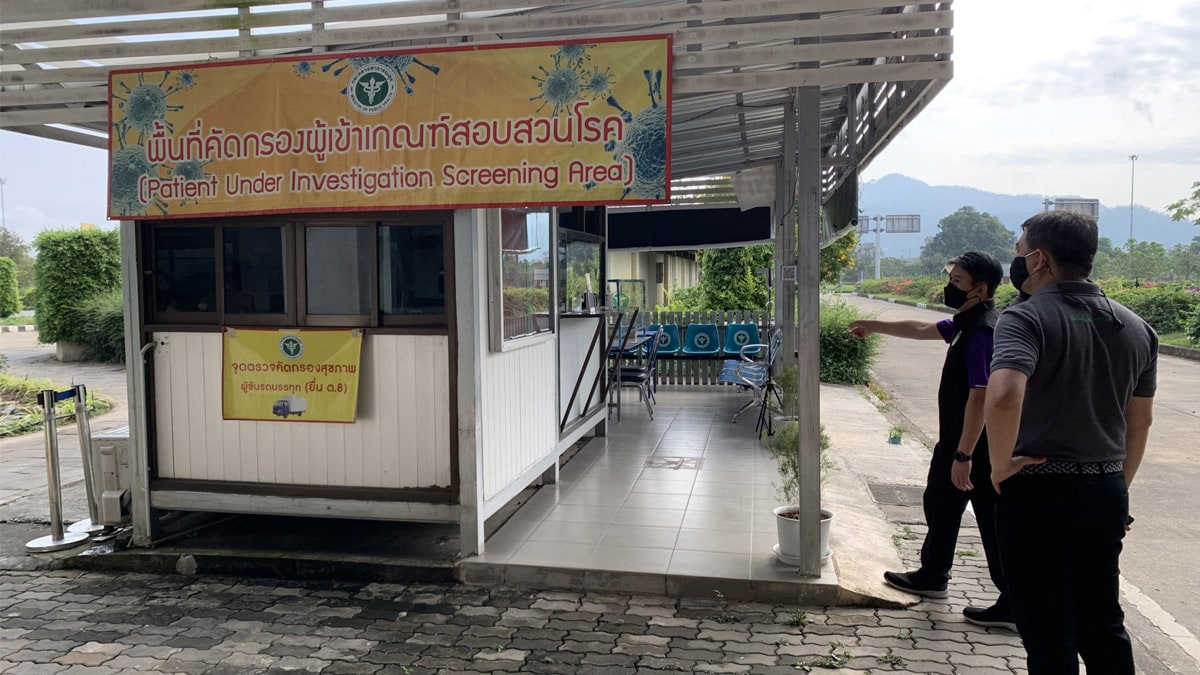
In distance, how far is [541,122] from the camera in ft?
14.0

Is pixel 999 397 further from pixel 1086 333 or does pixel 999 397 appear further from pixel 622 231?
pixel 622 231

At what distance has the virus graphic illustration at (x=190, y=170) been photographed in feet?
15.3

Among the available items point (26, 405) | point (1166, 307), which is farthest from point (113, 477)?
point (1166, 307)

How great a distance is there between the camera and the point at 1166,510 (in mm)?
6391

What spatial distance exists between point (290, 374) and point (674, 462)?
3616mm

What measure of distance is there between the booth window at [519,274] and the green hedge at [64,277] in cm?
1639

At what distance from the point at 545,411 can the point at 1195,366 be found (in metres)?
17.0

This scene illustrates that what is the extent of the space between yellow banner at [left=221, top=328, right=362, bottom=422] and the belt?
357 cm

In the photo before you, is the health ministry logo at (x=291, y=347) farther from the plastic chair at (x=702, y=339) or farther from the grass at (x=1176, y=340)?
the grass at (x=1176, y=340)

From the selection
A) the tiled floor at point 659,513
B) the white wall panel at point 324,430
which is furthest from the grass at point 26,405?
the tiled floor at point 659,513

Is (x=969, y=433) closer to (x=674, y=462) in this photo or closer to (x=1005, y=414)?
(x=1005, y=414)

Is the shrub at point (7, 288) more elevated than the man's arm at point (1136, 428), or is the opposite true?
the shrub at point (7, 288)

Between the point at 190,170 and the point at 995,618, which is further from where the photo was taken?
the point at 190,170

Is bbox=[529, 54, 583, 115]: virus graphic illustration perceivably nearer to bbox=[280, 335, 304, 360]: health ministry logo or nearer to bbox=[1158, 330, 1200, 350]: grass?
bbox=[280, 335, 304, 360]: health ministry logo
